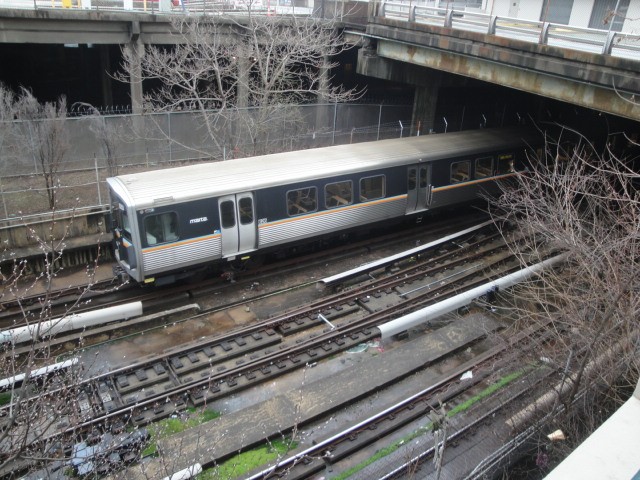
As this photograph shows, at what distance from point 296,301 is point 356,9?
57.0 ft

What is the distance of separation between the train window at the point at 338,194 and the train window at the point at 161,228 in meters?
4.19

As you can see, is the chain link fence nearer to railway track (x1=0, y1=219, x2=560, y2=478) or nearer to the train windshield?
the train windshield

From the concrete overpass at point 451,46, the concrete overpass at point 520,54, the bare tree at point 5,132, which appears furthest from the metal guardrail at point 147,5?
the concrete overpass at point 520,54

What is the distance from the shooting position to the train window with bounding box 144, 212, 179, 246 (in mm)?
12086

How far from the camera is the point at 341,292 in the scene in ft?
45.8

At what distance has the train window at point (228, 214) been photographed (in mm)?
12984

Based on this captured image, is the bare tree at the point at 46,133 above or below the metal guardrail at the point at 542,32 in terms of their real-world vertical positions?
below

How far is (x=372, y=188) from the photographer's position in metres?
15.6

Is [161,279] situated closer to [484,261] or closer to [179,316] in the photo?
[179,316]

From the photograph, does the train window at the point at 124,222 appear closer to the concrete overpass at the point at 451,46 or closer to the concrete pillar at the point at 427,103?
the concrete overpass at the point at 451,46

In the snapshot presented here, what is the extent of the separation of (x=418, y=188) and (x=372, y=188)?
1898 millimetres

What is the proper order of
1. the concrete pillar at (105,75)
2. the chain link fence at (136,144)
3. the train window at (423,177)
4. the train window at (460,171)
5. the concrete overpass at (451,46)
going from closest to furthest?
the concrete overpass at (451,46), the train window at (423,177), the chain link fence at (136,144), the train window at (460,171), the concrete pillar at (105,75)

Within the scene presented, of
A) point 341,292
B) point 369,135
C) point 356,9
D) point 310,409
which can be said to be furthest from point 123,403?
point 356,9

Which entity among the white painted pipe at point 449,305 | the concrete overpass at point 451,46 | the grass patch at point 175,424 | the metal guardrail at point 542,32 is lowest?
the grass patch at point 175,424
